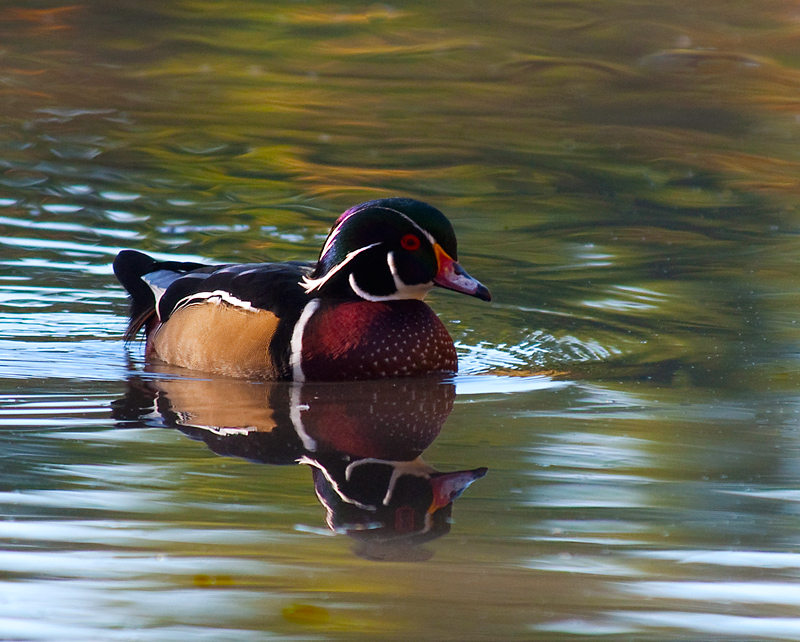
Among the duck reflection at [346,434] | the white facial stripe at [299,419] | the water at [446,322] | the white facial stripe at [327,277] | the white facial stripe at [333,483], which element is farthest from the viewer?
the white facial stripe at [327,277]

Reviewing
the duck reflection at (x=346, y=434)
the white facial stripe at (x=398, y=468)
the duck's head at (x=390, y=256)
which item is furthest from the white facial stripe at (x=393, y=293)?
the white facial stripe at (x=398, y=468)

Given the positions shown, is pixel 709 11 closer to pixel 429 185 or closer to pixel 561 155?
pixel 561 155

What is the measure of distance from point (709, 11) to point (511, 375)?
36.7 feet

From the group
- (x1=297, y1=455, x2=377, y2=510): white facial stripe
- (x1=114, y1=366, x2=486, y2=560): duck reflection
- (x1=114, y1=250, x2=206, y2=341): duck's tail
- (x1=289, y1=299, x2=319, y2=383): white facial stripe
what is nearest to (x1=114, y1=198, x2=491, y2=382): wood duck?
(x1=289, y1=299, x2=319, y2=383): white facial stripe

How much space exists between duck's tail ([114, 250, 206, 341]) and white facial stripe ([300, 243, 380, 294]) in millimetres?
1151

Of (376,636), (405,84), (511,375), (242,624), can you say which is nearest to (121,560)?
(242,624)

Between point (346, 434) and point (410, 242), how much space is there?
1428 millimetres

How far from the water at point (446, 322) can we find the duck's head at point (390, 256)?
0.56 meters

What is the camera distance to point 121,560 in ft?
12.6

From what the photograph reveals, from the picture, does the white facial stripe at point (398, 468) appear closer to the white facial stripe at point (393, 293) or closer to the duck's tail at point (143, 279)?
the white facial stripe at point (393, 293)

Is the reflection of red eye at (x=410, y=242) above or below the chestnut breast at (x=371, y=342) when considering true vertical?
above

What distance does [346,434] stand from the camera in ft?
18.1

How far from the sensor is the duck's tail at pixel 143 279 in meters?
7.71

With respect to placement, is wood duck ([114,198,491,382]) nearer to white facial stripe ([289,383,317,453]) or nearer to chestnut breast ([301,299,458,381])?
chestnut breast ([301,299,458,381])
